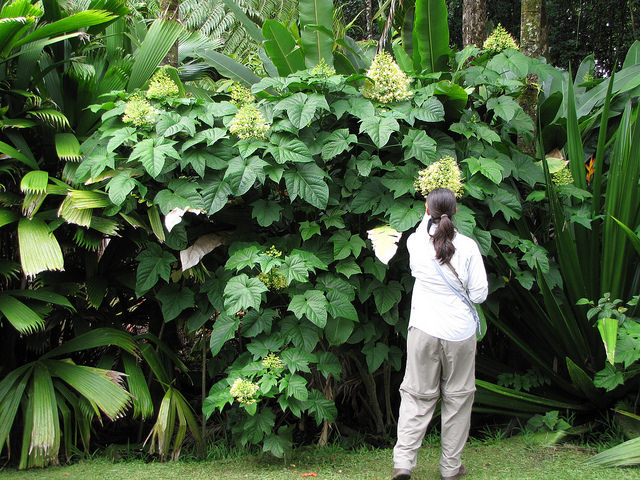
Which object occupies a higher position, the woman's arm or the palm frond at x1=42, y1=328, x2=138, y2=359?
the woman's arm

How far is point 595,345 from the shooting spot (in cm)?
380

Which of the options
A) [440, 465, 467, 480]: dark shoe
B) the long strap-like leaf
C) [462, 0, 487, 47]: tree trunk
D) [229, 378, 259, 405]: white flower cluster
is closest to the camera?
[440, 465, 467, 480]: dark shoe

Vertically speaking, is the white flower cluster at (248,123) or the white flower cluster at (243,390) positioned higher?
the white flower cluster at (248,123)

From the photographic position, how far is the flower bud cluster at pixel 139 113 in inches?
144

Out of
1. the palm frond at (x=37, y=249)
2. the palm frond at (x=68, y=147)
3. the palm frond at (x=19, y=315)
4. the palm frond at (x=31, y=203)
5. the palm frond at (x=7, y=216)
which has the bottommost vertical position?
the palm frond at (x=19, y=315)

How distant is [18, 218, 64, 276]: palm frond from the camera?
11.3 ft

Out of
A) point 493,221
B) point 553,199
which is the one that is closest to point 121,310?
point 493,221

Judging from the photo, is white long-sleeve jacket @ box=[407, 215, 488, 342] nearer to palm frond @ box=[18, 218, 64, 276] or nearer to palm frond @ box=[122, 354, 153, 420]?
palm frond @ box=[122, 354, 153, 420]

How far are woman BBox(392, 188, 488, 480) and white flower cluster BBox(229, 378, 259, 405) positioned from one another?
818 mm

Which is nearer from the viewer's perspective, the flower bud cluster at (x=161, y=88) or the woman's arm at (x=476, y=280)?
the woman's arm at (x=476, y=280)

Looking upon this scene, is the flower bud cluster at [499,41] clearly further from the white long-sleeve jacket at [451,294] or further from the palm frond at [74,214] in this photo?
the palm frond at [74,214]

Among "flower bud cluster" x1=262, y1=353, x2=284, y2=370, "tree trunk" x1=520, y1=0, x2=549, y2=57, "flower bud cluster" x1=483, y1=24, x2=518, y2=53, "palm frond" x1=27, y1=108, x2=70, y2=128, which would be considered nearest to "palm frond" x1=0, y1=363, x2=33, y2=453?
"flower bud cluster" x1=262, y1=353, x2=284, y2=370

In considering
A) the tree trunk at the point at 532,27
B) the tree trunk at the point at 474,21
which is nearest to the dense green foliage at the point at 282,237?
the tree trunk at the point at 532,27

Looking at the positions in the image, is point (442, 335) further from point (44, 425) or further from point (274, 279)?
point (44, 425)
